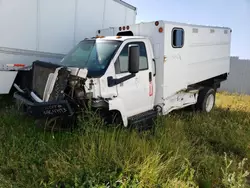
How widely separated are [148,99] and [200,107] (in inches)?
105

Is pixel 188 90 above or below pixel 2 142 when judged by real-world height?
above

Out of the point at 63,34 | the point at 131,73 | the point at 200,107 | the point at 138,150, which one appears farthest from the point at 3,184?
the point at 200,107

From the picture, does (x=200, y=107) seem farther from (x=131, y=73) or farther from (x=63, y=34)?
(x=63, y=34)

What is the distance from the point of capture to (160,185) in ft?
10.6

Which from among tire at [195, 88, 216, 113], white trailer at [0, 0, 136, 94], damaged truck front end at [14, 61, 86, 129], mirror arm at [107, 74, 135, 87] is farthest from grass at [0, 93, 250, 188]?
→ tire at [195, 88, 216, 113]

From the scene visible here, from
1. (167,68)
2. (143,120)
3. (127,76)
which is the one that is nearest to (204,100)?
(167,68)

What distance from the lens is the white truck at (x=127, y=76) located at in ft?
14.2

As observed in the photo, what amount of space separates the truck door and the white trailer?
260 centimetres

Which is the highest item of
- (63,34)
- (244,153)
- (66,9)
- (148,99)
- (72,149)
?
(66,9)

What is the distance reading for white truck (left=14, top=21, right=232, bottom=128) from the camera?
4.32m

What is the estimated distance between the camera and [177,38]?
6051 millimetres

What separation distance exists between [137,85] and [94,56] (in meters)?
1.07

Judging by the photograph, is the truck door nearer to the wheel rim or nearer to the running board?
the running board

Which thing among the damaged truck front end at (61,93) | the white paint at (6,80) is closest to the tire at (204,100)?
the damaged truck front end at (61,93)
